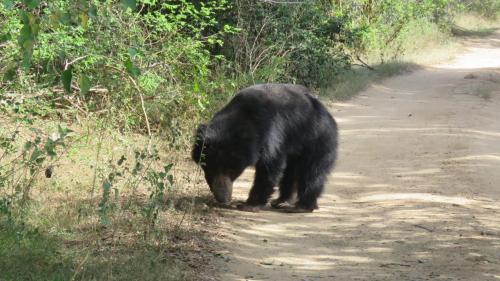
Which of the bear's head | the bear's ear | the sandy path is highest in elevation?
the bear's ear

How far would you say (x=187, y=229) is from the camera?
686 cm

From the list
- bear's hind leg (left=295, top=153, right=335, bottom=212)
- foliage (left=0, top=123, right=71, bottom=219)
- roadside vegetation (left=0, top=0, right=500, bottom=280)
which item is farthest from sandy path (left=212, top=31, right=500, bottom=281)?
foliage (left=0, top=123, right=71, bottom=219)

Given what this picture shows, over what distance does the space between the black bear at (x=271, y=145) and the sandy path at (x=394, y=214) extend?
32cm

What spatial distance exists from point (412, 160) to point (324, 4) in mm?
9860

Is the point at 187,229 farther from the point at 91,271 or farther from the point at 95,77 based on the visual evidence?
the point at 95,77

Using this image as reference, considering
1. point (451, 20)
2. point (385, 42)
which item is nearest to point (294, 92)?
point (385, 42)

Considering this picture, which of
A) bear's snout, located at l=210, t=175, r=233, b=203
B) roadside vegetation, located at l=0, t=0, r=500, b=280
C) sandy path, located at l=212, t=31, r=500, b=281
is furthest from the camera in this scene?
bear's snout, located at l=210, t=175, r=233, b=203

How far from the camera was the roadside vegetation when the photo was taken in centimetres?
545

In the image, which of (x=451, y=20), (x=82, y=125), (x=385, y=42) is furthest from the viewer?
(x=451, y=20)

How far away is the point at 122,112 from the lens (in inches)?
372

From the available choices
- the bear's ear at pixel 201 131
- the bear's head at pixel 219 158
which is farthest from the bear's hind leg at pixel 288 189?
the bear's ear at pixel 201 131

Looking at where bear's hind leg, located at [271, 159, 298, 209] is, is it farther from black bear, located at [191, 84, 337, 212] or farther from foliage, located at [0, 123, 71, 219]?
foliage, located at [0, 123, 71, 219]

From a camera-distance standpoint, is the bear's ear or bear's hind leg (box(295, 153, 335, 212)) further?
bear's hind leg (box(295, 153, 335, 212))

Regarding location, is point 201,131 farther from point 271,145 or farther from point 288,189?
point 288,189
